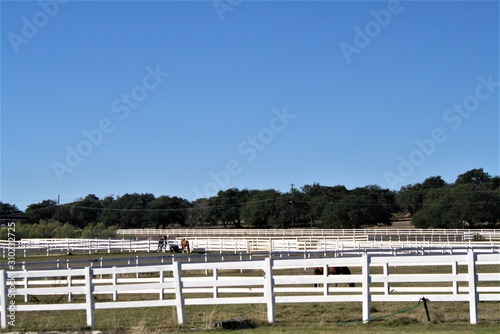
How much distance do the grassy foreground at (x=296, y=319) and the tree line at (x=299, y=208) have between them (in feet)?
196

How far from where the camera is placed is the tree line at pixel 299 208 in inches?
3479

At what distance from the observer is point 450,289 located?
1639 centimetres

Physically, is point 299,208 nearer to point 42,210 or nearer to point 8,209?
point 42,210

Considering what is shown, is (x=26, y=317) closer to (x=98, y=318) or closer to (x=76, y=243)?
(x=98, y=318)

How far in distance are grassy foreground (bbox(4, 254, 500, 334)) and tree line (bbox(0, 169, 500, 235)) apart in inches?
2349

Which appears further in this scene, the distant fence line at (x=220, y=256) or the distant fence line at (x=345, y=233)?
the distant fence line at (x=345, y=233)

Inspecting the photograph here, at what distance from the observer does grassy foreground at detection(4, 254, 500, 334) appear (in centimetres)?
1276

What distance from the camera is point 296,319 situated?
47.6ft

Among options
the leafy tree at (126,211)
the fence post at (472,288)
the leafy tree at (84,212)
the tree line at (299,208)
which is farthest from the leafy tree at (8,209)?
the fence post at (472,288)

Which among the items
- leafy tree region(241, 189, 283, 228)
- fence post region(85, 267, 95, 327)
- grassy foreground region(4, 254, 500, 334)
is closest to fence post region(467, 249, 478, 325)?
grassy foreground region(4, 254, 500, 334)

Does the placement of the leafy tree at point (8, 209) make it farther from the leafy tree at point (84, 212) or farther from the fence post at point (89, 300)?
the fence post at point (89, 300)

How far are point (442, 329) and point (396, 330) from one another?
0.83 meters

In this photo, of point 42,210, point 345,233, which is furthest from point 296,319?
point 42,210

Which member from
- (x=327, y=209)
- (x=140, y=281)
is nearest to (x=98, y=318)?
(x=140, y=281)
